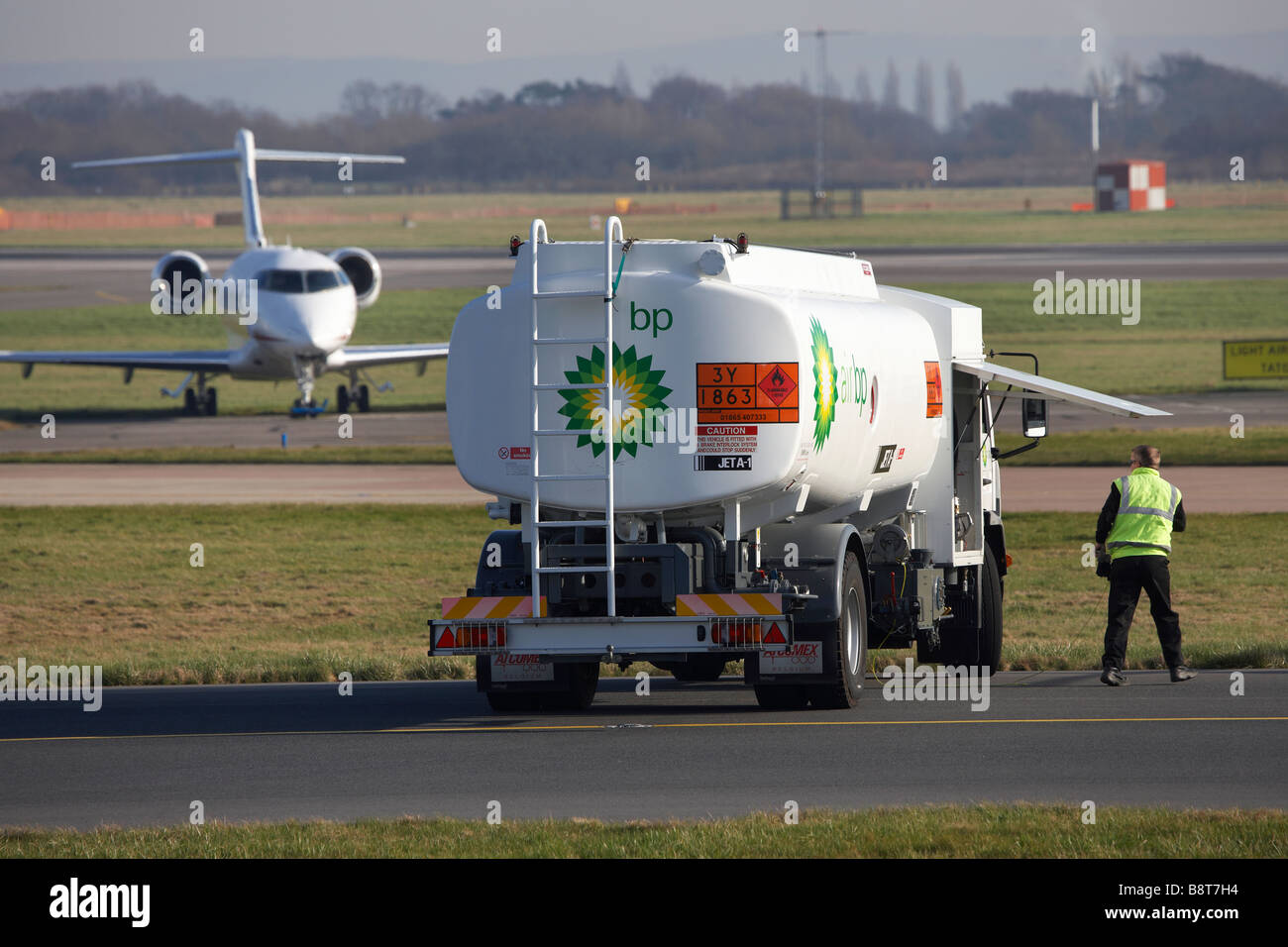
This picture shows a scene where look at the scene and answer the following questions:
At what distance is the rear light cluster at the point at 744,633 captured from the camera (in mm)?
14047

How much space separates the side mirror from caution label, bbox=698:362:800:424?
580 centimetres

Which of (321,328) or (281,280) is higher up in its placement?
(281,280)

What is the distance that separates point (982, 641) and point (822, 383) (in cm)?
483

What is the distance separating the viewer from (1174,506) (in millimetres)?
16047

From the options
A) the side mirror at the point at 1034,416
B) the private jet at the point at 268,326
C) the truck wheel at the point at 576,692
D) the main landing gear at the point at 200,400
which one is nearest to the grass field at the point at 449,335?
the main landing gear at the point at 200,400

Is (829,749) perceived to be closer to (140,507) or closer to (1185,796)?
(1185,796)

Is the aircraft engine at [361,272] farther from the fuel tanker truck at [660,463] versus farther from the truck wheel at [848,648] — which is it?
the truck wheel at [848,648]

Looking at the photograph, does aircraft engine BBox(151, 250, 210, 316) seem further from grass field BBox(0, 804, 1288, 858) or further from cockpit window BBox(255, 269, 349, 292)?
grass field BBox(0, 804, 1288, 858)

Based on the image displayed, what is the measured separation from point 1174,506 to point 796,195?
181 m

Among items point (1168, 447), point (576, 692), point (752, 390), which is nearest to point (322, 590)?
point (576, 692)

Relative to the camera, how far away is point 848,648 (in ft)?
49.9

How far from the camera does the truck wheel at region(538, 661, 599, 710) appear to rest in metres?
15.5

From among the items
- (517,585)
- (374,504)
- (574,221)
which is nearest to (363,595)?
(374,504)

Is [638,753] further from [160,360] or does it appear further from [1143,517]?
[160,360]
